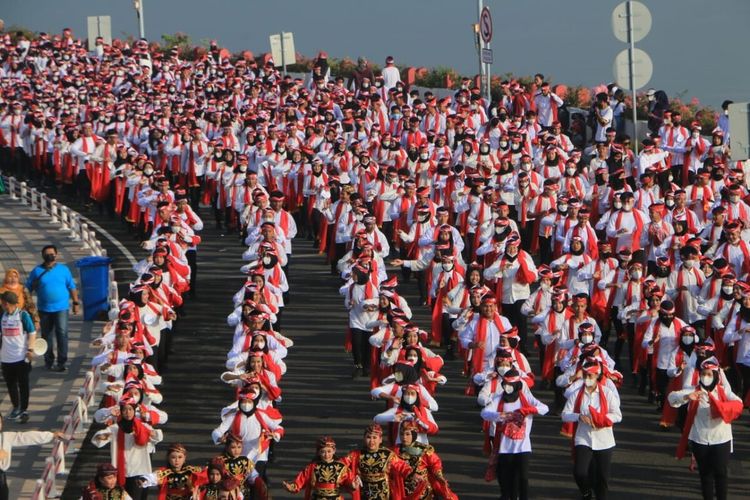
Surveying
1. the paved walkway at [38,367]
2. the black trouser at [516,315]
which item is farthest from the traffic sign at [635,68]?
the paved walkway at [38,367]

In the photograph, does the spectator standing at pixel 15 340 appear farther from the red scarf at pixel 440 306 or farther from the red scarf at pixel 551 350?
the red scarf at pixel 551 350

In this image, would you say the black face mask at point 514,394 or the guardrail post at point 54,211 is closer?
the black face mask at point 514,394

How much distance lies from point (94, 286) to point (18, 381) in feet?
16.3

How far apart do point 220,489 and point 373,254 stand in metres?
8.63

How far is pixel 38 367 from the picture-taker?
2238 centimetres

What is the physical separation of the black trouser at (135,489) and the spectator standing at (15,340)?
3.43 m

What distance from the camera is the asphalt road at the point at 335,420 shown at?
17.4 meters

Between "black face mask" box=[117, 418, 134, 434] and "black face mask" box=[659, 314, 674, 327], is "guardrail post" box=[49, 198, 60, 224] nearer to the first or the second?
"black face mask" box=[659, 314, 674, 327]

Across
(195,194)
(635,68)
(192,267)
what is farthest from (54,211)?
(635,68)

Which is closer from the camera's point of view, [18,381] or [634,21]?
[18,381]

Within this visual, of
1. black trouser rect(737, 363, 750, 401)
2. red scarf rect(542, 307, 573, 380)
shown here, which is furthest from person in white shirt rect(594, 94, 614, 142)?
black trouser rect(737, 363, 750, 401)

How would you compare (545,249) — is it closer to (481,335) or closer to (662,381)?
(662,381)

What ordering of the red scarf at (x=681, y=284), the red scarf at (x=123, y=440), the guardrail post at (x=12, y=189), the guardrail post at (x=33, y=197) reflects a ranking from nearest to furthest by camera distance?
1. the red scarf at (x=123, y=440)
2. the red scarf at (x=681, y=284)
3. the guardrail post at (x=33, y=197)
4. the guardrail post at (x=12, y=189)

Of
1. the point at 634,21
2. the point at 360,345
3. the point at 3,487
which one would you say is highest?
the point at 634,21
